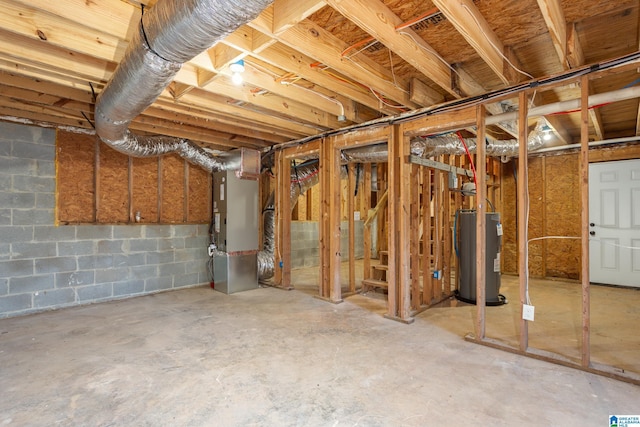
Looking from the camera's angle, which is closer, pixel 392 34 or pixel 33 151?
pixel 392 34

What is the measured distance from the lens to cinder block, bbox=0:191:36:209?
345cm

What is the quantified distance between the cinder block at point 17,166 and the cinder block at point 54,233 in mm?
626

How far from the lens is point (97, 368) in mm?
2273


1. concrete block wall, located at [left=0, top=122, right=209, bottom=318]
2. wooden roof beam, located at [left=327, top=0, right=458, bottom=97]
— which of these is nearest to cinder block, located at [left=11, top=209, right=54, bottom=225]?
concrete block wall, located at [left=0, top=122, right=209, bottom=318]

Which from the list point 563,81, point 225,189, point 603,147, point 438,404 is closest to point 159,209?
point 225,189

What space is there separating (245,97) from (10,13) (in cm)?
159

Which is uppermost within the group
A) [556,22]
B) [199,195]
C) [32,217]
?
[556,22]

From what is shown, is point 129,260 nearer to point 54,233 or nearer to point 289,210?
point 54,233

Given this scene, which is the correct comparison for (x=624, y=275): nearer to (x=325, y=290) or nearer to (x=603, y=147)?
(x=603, y=147)

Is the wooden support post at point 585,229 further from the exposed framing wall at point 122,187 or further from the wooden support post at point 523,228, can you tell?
the exposed framing wall at point 122,187

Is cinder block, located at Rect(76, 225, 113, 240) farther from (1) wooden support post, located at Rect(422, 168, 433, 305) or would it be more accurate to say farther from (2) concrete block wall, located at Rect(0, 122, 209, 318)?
(1) wooden support post, located at Rect(422, 168, 433, 305)

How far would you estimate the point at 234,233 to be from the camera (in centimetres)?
454

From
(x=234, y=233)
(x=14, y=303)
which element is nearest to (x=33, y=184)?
(x=14, y=303)

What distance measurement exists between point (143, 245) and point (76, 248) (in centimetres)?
73
